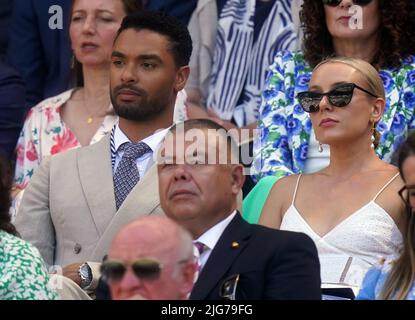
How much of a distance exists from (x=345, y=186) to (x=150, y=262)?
5.76ft

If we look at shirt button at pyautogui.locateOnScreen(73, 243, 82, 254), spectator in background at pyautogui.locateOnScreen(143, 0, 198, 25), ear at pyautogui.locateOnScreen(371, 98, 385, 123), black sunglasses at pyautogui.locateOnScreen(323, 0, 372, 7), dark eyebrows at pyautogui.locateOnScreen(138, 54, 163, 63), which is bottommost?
shirt button at pyautogui.locateOnScreen(73, 243, 82, 254)

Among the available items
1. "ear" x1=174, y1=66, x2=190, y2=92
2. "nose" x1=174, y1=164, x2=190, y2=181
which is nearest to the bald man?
"nose" x1=174, y1=164, x2=190, y2=181

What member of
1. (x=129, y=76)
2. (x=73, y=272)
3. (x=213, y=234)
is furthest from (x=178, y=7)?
(x=213, y=234)

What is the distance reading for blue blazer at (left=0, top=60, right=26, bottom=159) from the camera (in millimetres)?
7965

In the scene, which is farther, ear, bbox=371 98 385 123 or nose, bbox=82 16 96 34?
nose, bbox=82 16 96 34

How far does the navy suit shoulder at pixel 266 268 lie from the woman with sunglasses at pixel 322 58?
1475 mm

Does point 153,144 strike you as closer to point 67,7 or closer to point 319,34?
point 319,34

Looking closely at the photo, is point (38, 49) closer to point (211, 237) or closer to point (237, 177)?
point (237, 177)

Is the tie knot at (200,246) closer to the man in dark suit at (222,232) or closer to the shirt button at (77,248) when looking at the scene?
the man in dark suit at (222,232)

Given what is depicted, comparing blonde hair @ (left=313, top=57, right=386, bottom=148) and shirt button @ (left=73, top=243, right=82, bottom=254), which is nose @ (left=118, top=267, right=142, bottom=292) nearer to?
shirt button @ (left=73, top=243, right=82, bottom=254)

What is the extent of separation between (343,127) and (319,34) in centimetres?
106

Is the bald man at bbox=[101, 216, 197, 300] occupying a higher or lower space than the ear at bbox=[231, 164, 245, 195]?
lower

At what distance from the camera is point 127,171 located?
6.63 metres

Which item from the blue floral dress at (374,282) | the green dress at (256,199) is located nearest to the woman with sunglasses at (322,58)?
the green dress at (256,199)
